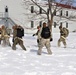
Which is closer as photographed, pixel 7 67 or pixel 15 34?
pixel 7 67

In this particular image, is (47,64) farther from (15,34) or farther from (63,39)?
(63,39)

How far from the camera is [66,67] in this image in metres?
10.3

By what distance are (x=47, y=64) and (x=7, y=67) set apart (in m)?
1.64

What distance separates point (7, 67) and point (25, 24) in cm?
4023

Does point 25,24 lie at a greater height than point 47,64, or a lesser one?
lesser

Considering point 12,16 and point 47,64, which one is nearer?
point 47,64

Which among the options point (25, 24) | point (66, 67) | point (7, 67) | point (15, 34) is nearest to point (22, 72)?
point (7, 67)

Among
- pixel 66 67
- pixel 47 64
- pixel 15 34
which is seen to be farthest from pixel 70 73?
pixel 15 34

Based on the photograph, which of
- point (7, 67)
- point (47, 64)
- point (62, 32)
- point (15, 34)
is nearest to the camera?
point (7, 67)

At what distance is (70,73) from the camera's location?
9047mm

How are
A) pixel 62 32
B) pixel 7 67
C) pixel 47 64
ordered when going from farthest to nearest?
pixel 62 32 < pixel 47 64 < pixel 7 67

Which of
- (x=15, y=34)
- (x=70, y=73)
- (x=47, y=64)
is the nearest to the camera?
(x=70, y=73)

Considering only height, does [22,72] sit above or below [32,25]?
above

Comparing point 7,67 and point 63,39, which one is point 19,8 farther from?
point 7,67
